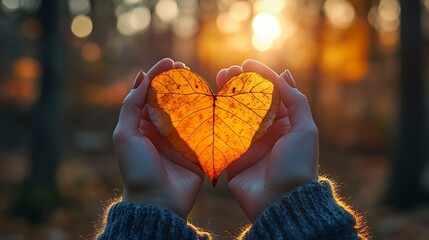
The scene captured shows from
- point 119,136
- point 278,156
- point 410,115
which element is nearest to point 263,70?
point 278,156

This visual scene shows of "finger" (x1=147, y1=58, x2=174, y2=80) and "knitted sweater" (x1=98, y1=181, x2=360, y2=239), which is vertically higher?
"finger" (x1=147, y1=58, x2=174, y2=80)

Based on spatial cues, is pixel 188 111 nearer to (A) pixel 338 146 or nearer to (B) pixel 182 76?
(B) pixel 182 76

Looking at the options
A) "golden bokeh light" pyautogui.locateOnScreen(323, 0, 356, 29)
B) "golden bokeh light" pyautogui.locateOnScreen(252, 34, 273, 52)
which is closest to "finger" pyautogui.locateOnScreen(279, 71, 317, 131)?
"golden bokeh light" pyautogui.locateOnScreen(323, 0, 356, 29)

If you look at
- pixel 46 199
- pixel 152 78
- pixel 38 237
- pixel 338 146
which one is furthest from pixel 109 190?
pixel 338 146

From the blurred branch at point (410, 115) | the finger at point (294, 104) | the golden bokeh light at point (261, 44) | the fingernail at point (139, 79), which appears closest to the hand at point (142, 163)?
the fingernail at point (139, 79)

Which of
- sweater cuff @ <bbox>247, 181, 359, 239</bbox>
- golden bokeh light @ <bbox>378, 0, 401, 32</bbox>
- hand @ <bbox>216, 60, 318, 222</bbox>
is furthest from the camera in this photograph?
golden bokeh light @ <bbox>378, 0, 401, 32</bbox>

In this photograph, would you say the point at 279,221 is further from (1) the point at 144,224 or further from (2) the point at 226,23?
(2) the point at 226,23

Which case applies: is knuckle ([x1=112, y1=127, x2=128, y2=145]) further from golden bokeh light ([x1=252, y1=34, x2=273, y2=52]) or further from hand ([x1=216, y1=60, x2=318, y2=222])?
golden bokeh light ([x1=252, y1=34, x2=273, y2=52])
